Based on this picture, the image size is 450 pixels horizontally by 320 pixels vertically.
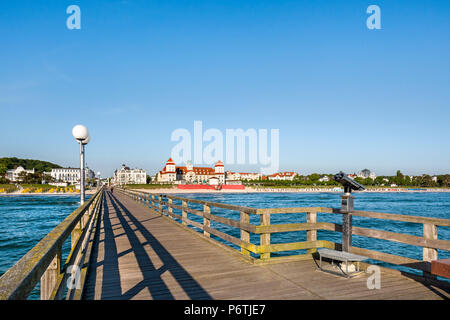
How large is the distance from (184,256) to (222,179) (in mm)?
176095

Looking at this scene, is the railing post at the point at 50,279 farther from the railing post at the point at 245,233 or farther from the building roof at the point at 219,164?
the building roof at the point at 219,164

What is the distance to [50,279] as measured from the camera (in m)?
2.84

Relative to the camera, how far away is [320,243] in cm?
648

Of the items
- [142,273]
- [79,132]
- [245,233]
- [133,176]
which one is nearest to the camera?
[142,273]

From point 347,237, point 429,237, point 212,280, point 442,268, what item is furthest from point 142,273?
point 429,237

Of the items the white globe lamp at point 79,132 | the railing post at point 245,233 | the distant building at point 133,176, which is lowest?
the distant building at point 133,176

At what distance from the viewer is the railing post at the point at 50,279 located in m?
2.74

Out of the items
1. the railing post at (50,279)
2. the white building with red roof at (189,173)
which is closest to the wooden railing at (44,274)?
the railing post at (50,279)

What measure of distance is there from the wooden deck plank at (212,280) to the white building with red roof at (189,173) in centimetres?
16486

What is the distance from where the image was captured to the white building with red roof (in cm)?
17688

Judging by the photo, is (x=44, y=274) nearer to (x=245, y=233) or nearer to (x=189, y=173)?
(x=245, y=233)

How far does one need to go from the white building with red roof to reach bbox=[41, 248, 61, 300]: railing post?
552ft

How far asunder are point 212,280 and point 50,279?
8.22 feet
